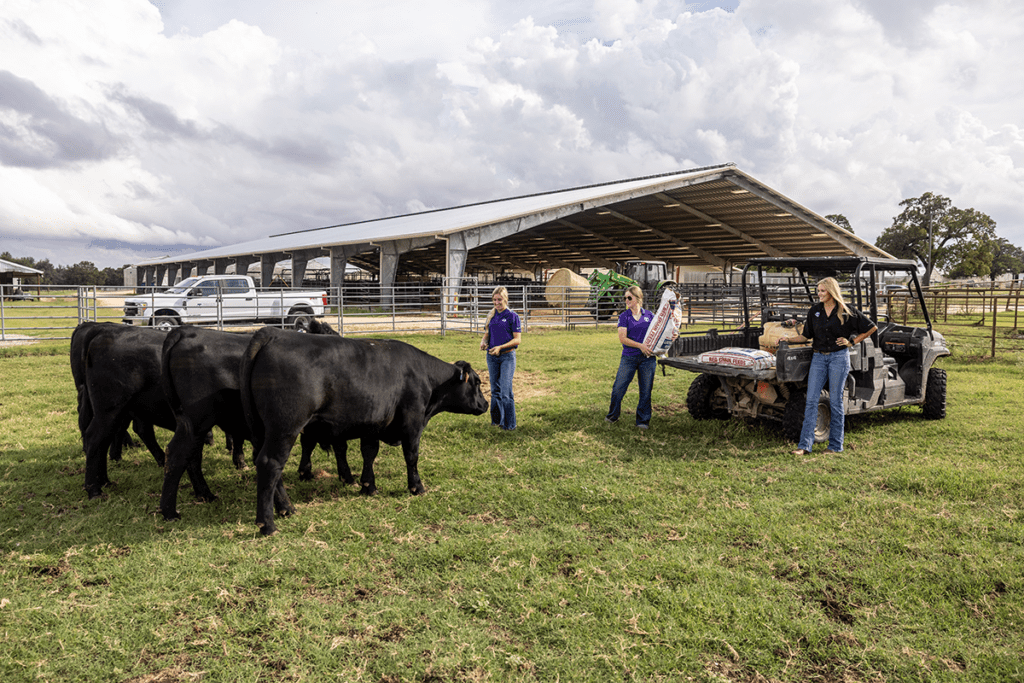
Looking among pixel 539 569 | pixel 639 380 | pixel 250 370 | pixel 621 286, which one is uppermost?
pixel 621 286

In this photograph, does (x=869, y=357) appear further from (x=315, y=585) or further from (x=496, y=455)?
(x=315, y=585)

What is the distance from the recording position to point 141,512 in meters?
4.43

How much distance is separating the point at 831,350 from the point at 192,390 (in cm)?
537

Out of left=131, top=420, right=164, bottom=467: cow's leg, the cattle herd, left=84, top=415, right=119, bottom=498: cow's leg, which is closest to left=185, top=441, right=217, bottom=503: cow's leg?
the cattle herd

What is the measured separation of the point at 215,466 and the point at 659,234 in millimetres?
30412

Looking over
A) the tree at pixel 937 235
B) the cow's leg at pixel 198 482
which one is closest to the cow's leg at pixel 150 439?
the cow's leg at pixel 198 482

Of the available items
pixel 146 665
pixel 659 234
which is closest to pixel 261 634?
pixel 146 665

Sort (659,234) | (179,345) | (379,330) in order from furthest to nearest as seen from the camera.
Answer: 1. (659,234)
2. (379,330)
3. (179,345)

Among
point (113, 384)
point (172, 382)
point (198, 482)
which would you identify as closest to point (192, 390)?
point (172, 382)

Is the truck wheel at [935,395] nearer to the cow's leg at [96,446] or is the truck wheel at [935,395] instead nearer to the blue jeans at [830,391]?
the blue jeans at [830,391]

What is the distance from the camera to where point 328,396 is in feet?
14.2

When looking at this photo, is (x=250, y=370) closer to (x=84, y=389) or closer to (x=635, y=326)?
(x=84, y=389)

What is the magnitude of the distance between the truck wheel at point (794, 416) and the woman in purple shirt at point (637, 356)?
4.58 feet

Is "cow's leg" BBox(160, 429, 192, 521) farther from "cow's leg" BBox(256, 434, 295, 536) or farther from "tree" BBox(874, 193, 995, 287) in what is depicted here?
"tree" BBox(874, 193, 995, 287)
